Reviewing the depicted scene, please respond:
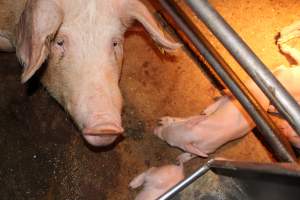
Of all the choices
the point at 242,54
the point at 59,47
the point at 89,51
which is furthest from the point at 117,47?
the point at 242,54

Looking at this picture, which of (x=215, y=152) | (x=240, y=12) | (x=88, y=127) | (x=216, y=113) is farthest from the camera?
(x=240, y=12)

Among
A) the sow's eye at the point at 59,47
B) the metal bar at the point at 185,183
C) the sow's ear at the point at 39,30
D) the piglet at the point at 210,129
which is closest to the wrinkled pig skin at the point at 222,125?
the piglet at the point at 210,129

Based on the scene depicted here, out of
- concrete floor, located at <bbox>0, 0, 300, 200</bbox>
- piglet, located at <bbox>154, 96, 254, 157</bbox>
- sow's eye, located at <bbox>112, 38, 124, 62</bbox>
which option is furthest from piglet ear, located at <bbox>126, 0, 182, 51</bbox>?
concrete floor, located at <bbox>0, 0, 300, 200</bbox>

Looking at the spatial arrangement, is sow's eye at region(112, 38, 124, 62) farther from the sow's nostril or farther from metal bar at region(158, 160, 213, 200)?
metal bar at region(158, 160, 213, 200)

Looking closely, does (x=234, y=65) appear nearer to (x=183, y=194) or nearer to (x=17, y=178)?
(x=183, y=194)

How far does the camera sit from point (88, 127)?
7.14ft

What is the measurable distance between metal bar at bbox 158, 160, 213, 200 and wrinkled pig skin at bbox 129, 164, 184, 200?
337 mm

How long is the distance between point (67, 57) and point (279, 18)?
76.2 inches

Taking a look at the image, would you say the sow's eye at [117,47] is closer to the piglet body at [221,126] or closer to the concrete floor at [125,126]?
the piglet body at [221,126]

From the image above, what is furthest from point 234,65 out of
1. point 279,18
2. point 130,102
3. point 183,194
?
point 183,194

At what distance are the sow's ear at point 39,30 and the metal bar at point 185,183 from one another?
2.86ft

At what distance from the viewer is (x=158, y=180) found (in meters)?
2.64

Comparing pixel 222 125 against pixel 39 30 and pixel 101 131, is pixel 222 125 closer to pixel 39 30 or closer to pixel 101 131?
pixel 101 131

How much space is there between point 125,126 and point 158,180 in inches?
22.0
